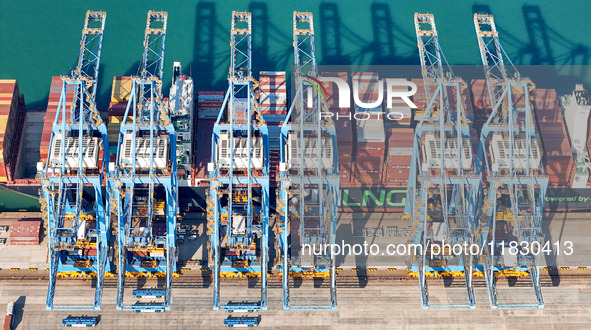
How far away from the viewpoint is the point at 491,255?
385 feet

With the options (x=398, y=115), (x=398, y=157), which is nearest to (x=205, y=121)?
(x=398, y=115)

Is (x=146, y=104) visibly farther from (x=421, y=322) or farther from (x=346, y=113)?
(x=421, y=322)

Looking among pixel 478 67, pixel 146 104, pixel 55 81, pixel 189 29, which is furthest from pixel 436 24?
pixel 55 81

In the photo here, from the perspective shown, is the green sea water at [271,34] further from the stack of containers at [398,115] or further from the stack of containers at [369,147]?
the stack of containers at [369,147]

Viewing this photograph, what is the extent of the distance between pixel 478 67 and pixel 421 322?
5223cm

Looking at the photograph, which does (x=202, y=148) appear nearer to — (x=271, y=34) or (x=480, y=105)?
(x=271, y=34)

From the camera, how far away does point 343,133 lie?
399ft

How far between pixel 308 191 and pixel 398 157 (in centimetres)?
1589

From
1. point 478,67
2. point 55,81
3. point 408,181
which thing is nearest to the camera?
point 408,181

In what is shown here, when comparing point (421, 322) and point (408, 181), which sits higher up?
point (408, 181)

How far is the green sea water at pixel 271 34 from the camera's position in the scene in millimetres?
141625

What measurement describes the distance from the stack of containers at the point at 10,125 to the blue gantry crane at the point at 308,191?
45.8 metres

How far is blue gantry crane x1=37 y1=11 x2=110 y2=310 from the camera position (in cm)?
11375

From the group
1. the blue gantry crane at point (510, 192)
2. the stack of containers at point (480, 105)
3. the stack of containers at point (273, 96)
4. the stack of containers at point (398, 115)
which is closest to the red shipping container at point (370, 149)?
the stack of containers at point (398, 115)
